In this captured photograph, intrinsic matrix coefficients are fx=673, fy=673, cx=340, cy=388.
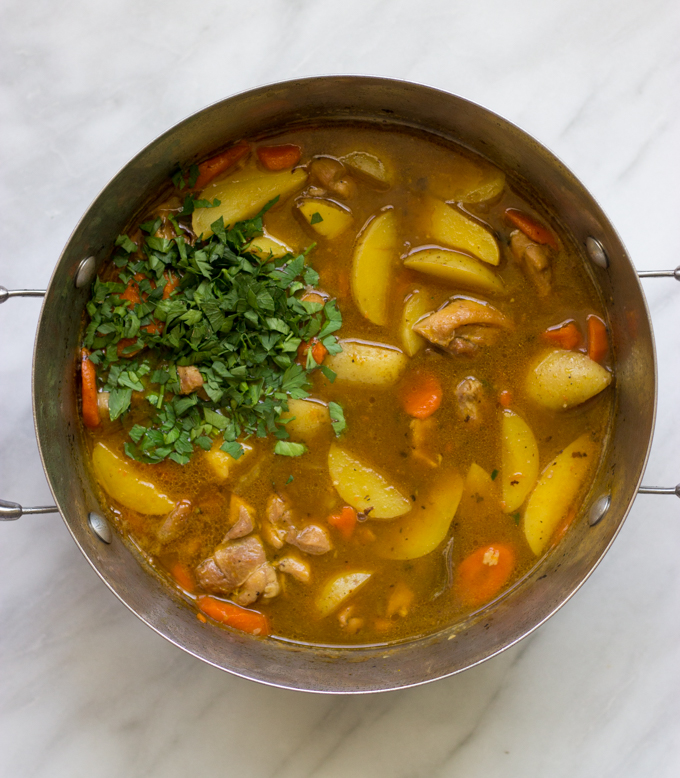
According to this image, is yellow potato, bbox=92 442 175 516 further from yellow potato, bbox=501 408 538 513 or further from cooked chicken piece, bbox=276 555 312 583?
yellow potato, bbox=501 408 538 513

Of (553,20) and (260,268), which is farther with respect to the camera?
(553,20)

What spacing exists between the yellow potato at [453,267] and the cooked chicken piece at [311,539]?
111 centimetres

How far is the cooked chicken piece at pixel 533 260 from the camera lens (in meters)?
2.68

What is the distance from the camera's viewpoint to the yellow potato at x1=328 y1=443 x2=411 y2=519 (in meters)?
2.69

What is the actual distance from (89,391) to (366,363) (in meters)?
1.11

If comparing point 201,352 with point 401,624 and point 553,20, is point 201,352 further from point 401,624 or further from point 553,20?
point 553,20

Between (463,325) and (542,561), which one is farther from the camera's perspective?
(542,561)

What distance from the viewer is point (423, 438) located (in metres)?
2.70

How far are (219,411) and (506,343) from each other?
3.87ft

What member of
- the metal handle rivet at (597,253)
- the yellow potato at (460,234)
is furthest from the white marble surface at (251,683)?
the yellow potato at (460,234)

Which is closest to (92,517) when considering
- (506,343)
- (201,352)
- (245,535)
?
(245,535)

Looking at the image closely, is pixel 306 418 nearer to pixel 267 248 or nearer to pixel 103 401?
pixel 267 248

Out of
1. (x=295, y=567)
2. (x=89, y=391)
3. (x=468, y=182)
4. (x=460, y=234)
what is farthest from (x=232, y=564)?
(x=468, y=182)

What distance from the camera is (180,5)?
2736mm
